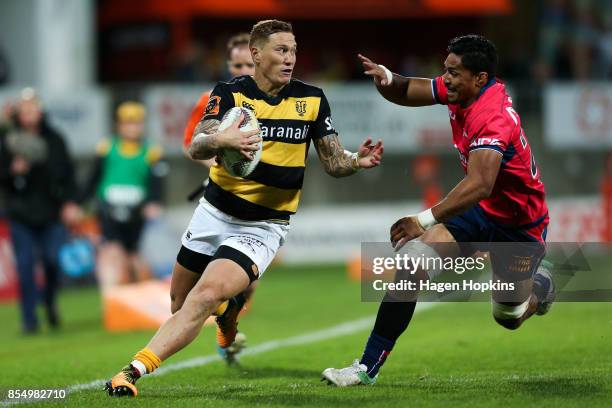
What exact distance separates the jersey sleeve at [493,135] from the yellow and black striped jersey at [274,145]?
3.30 ft

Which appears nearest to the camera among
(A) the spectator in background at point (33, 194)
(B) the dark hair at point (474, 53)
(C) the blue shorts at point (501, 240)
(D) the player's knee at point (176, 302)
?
(B) the dark hair at point (474, 53)

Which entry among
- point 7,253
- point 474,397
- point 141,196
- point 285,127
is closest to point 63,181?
point 141,196

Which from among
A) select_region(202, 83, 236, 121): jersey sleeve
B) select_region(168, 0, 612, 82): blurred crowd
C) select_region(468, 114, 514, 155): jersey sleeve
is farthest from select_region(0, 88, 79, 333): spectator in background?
select_region(168, 0, 612, 82): blurred crowd

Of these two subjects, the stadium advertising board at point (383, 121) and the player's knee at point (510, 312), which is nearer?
the player's knee at point (510, 312)

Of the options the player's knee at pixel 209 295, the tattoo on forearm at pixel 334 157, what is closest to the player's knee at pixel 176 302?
the player's knee at pixel 209 295

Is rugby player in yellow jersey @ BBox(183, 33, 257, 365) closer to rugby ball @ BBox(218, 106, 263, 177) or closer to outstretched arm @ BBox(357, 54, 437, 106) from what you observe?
rugby ball @ BBox(218, 106, 263, 177)

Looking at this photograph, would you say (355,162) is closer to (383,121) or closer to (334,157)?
(334,157)

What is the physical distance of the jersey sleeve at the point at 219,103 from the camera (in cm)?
752

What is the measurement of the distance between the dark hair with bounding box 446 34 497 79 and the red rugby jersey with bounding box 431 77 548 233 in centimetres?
16

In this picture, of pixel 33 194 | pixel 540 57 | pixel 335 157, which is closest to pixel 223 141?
pixel 335 157

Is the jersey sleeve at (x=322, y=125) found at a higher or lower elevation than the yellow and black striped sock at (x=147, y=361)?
higher

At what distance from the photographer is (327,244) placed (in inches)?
833

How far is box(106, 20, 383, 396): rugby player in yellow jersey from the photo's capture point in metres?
7.44

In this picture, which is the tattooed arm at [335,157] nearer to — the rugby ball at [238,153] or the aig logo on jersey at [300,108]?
the aig logo on jersey at [300,108]
